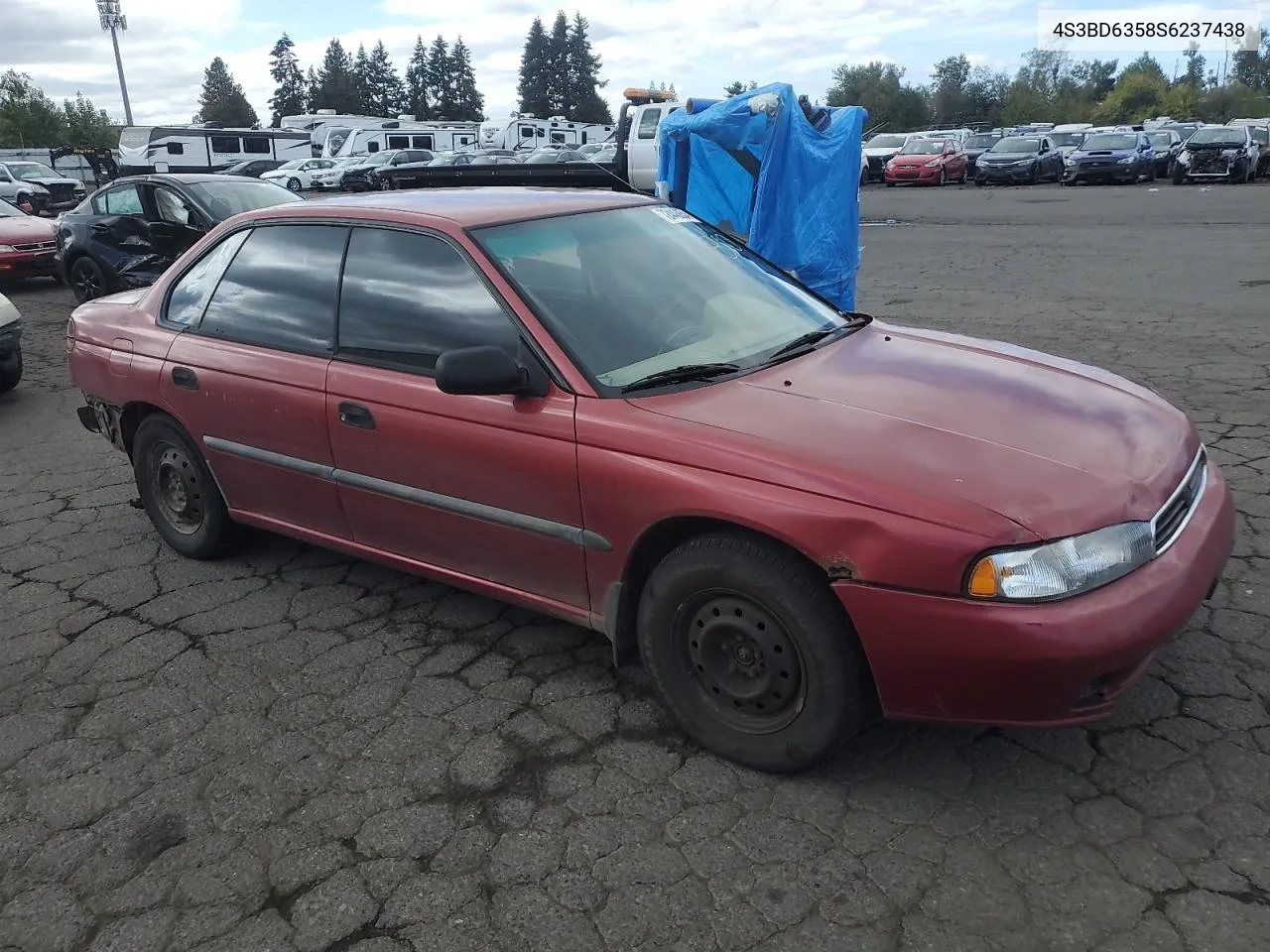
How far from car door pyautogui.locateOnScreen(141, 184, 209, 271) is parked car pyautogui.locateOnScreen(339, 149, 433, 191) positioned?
69.7 ft

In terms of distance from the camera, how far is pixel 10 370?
7.53 m

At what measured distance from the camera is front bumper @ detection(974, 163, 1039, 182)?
28062 mm

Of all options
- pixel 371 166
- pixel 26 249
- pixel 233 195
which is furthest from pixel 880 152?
pixel 26 249

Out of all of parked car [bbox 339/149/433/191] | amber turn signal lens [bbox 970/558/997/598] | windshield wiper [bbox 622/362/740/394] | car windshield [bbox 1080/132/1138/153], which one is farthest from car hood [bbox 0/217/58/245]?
car windshield [bbox 1080/132/1138/153]

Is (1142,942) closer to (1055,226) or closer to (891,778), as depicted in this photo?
(891,778)

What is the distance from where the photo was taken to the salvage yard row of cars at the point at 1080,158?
25062 mm

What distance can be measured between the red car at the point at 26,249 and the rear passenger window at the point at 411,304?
11317 millimetres

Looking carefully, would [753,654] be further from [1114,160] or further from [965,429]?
[1114,160]

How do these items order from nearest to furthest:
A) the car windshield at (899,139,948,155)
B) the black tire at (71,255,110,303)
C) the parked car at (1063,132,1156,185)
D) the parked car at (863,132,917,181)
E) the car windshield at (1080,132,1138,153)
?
the black tire at (71,255,110,303), the parked car at (1063,132,1156,185), the car windshield at (1080,132,1138,153), the car windshield at (899,139,948,155), the parked car at (863,132,917,181)

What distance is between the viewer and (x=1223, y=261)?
11.8 m

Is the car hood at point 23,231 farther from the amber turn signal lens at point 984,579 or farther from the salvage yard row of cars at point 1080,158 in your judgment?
the salvage yard row of cars at point 1080,158

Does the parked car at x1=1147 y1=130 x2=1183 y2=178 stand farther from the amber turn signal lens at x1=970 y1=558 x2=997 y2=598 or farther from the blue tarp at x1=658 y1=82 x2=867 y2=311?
the amber turn signal lens at x1=970 y1=558 x2=997 y2=598

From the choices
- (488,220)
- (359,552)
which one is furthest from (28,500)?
(488,220)

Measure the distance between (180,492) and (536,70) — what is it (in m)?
105
